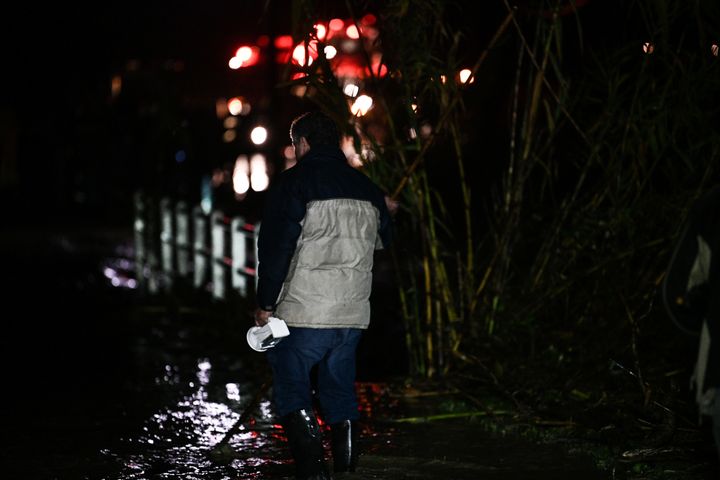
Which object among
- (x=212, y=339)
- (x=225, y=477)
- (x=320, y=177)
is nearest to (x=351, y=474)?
(x=225, y=477)

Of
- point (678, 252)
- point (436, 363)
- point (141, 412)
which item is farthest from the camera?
point (436, 363)

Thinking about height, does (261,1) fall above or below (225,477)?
above

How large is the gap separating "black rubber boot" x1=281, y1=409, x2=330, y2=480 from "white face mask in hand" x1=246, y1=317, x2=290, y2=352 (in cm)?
36

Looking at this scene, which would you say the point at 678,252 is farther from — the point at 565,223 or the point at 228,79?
the point at 228,79

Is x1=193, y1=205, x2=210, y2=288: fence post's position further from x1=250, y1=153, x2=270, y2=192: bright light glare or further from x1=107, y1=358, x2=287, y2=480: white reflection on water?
x1=250, y1=153, x2=270, y2=192: bright light glare


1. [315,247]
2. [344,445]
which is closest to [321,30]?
[315,247]

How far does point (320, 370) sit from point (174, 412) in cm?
228

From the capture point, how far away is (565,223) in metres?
8.00

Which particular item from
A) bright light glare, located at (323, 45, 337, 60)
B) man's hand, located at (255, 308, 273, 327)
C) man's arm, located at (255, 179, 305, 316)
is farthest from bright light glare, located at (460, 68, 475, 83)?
man's hand, located at (255, 308, 273, 327)

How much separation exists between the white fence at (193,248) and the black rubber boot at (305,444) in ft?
18.6

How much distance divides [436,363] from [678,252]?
4295 mm

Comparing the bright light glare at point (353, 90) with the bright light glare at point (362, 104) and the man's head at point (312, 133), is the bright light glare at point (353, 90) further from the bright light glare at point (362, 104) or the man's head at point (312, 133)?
the man's head at point (312, 133)

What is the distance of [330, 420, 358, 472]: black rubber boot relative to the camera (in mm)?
5766

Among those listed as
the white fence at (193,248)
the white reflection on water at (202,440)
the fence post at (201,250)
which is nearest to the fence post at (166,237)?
the white fence at (193,248)
